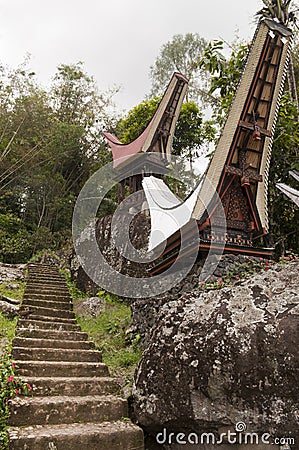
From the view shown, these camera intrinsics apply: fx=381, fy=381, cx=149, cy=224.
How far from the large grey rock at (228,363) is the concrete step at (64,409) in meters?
0.34

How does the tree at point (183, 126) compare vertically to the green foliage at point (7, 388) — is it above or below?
above

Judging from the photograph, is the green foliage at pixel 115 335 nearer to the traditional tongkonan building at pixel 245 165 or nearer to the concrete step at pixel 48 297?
the concrete step at pixel 48 297

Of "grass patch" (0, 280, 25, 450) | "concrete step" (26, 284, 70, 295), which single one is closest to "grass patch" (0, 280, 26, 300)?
"concrete step" (26, 284, 70, 295)

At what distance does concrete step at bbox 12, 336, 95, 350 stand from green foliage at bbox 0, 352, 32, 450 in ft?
2.26

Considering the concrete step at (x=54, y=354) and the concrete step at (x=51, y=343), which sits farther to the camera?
the concrete step at (x=51, y=343)

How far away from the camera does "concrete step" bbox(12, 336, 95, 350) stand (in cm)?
466

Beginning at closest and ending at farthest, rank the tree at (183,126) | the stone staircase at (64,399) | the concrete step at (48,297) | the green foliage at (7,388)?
the stone staircase at (64,399), the green foliage at (7,388), the concrete step at (48,297), the tree at (183,126)

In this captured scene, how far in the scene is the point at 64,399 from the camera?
143 inches

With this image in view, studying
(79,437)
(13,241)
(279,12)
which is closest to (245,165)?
(279,12)

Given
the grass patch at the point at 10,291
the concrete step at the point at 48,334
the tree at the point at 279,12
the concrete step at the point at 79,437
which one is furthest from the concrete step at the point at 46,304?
the tree at the point at 279,12

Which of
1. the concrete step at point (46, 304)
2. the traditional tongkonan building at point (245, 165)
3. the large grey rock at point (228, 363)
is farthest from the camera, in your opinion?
the concrete step at point (46, 304)

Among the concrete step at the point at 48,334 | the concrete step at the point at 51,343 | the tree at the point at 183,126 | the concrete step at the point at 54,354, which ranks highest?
the tree at the point at 183,126

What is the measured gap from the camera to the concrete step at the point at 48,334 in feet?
16.4

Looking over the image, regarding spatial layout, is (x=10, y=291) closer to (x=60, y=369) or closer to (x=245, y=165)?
(x=60, y=369)
